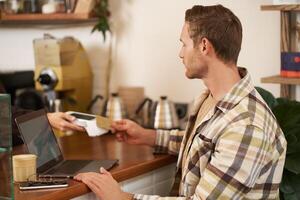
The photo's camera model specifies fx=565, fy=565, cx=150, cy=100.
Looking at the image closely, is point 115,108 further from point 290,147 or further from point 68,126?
point 290,147

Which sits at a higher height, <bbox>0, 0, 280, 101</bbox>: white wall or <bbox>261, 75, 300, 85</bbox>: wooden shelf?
<bbox>0, 0, 280, 101</bbox>: white wall

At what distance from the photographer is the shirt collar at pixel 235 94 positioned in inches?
67.1

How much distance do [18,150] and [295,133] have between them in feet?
3.44

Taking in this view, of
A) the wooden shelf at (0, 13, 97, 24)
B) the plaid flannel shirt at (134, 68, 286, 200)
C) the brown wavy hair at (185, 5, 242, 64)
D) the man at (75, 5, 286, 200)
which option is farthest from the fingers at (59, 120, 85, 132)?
the wooden shelf at (0, 13, 97, 24)

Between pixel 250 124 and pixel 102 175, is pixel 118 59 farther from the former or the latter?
pixel 250 124

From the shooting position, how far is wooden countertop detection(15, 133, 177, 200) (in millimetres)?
1708

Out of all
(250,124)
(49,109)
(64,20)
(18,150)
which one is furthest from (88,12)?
(250,124)

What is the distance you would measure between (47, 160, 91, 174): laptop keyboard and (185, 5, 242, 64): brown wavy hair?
0.61 metres

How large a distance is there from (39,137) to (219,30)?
727 mm

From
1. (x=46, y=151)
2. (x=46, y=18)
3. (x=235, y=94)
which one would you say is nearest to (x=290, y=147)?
(x=235, y=94)

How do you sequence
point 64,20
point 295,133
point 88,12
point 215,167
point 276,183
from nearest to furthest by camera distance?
point 215,167 → point 276,183 → point 295,133 → point 88,12 → point 64,20

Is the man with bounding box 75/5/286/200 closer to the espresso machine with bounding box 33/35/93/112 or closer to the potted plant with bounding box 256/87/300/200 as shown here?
the potted plant with bounding box 256/87/300/200

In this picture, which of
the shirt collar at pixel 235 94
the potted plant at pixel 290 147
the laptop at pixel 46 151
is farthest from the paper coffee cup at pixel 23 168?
the potted plant at pixel 290 147

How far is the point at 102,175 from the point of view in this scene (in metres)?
1.82
